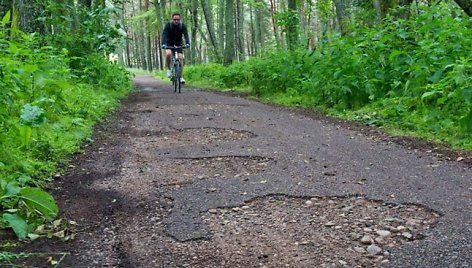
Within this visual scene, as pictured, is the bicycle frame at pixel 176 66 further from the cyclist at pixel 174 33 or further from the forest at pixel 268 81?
the forest at pixel 268 81

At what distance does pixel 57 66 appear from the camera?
704cm

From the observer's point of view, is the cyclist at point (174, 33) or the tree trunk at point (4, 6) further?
the cyclist at point (174, 33)

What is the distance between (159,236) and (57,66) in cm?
497

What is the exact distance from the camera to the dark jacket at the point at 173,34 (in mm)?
11547

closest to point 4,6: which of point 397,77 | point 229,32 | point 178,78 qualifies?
point 178,78

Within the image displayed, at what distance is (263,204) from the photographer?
3320mm

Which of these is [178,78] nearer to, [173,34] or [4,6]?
[173,34]

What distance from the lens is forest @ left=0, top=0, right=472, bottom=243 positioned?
12.3 feet

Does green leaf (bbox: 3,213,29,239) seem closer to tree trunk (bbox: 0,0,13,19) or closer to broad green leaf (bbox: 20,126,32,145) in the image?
broad green leaf (bbox: 20,126,32,145)

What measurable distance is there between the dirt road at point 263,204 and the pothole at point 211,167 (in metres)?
0.01

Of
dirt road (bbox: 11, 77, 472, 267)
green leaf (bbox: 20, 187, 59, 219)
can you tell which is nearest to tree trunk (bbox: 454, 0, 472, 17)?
dirt road (bbox: 11, 77, 472, 267)

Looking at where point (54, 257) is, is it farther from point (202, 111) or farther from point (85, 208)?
point (202, 111)

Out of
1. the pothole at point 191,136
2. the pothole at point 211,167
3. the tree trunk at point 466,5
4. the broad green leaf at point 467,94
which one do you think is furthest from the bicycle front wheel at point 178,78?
the broad green leaf at point 467,94

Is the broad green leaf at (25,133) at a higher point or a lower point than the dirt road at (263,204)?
higher
